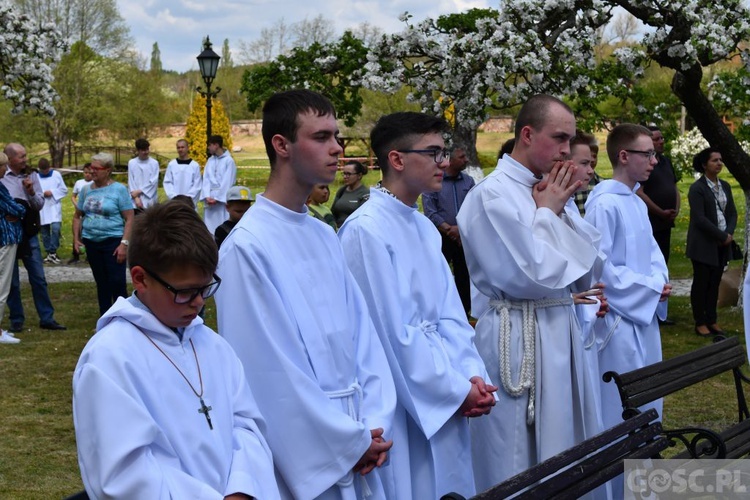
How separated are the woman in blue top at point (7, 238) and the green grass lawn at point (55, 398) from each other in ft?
1.85

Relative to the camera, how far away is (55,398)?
882cm

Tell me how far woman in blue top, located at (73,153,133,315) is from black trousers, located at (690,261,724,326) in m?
6.37

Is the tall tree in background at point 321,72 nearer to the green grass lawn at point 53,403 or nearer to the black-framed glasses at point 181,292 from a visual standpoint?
the green grass lawn at point 53,403

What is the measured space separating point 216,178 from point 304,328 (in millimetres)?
13790

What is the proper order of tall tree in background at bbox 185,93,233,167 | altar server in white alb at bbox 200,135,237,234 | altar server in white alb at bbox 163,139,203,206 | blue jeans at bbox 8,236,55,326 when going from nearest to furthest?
blue jeans at bbox 8,236,55,326 → altar server in white alb at bbox 200,135,237,234 → altar server in white alb at bbox 163,139,203,206 → tall tree in background at bbox 185,93,233,167

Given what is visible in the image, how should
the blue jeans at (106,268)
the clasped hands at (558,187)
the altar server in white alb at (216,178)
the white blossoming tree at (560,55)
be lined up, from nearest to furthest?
the clasped hands at (558,187), the white blossoming tree at (560,55), the blue jeans at (106,268), the altar server in white alb at (216,178)

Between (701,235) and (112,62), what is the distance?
46.7 m

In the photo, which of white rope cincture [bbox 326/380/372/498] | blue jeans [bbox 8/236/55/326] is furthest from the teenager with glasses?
white rope cincture [bbox 326/380/372/498]

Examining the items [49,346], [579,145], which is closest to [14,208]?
[49,346]

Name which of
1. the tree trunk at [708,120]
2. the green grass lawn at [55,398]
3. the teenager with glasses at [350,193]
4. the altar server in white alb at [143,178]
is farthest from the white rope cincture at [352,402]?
the altar server in white alb at [143,178]

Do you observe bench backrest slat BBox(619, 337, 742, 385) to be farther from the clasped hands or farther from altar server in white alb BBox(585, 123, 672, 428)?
the clasped hands

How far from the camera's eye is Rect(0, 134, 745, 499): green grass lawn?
6738 mm

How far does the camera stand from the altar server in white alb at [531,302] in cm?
505

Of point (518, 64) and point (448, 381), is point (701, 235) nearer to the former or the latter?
point (518, 64)
